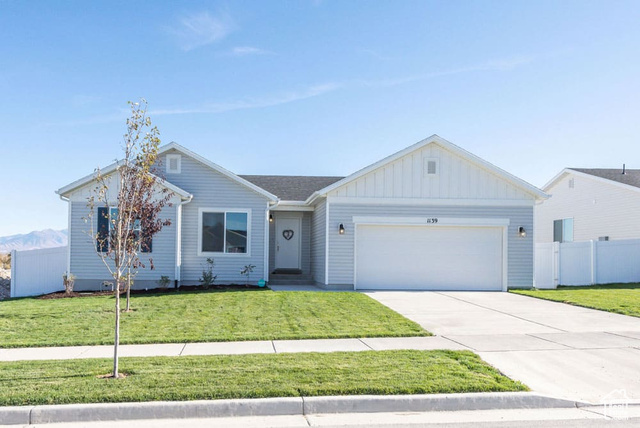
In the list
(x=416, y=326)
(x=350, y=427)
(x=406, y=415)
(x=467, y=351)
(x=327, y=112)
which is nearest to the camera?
(x=350, y=427)

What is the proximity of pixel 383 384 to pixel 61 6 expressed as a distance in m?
13.8

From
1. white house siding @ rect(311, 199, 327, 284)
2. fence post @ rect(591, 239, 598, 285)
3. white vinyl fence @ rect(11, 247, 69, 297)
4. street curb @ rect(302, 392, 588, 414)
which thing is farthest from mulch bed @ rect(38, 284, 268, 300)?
fence post @ rect(591, 239, 598, 285)

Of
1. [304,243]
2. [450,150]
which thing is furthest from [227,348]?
[304,243]

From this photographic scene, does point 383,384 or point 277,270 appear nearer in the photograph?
point 383,384

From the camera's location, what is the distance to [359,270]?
17672mm

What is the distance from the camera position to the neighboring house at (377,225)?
57.4 feet

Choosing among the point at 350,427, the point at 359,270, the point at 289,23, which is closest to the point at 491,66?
the point at 289,23

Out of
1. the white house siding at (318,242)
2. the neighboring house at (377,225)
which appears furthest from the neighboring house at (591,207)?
the white house siding at (318,242)

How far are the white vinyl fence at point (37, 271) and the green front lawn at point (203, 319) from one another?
3.33 metres

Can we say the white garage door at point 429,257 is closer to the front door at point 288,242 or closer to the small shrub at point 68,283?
the front door at point 288,242

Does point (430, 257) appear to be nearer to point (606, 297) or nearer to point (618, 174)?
point (606, 297)

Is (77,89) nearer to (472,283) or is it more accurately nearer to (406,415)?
(472,283)

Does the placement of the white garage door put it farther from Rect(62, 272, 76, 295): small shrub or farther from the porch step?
Rect(62, 272, 76, 295): small shrub

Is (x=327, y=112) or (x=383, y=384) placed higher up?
(x=327, y=112)
